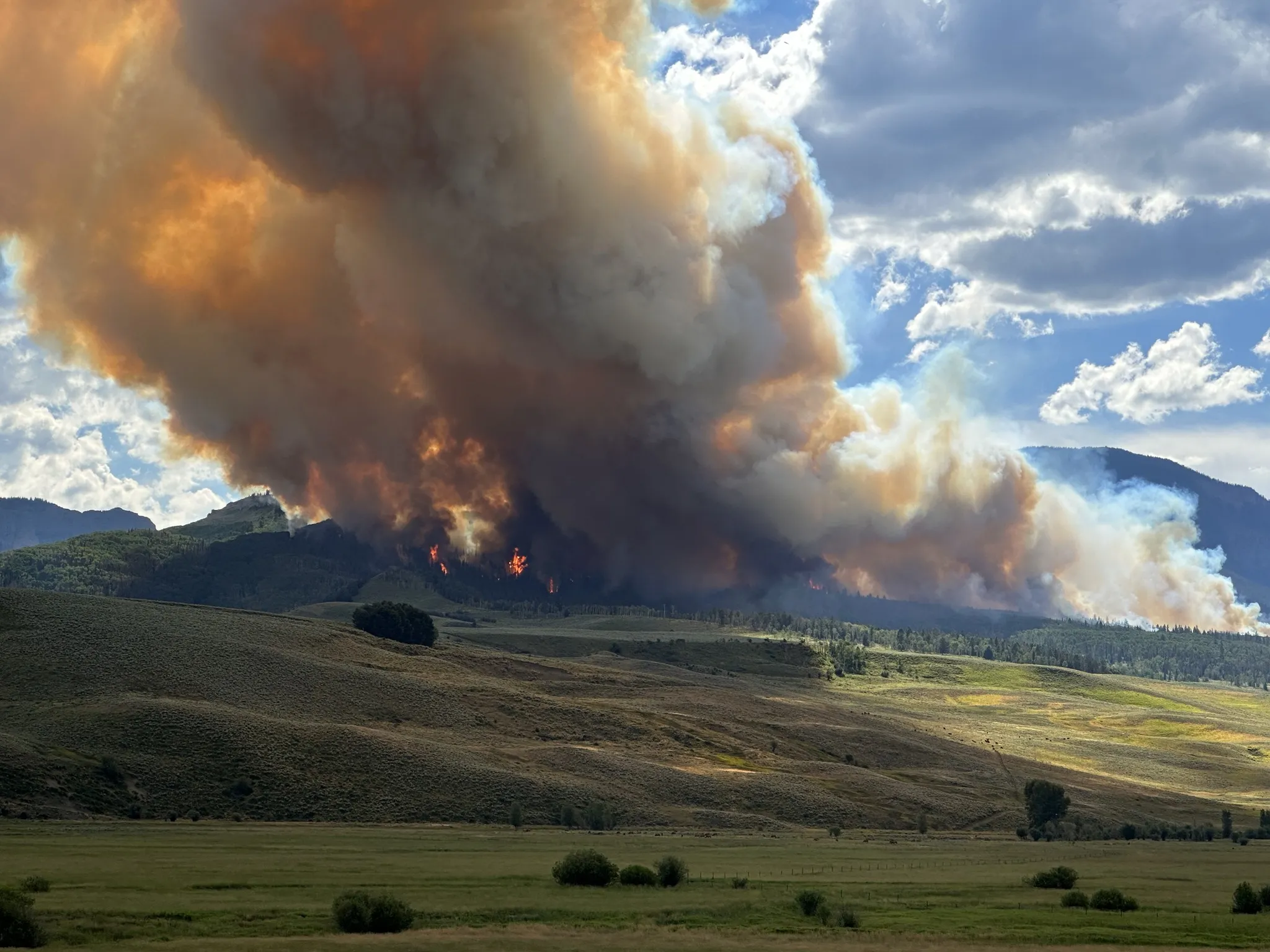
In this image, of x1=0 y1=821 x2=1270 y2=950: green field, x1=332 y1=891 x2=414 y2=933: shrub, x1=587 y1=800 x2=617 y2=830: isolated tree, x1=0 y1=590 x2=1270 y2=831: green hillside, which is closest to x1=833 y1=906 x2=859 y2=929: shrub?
x1=0 y1=821 x2=1270 y2=950: green field

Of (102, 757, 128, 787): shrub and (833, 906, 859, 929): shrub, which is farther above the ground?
(102, 757, 128, 787): shrub

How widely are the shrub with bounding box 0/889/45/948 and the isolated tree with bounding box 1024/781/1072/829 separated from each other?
372 feet

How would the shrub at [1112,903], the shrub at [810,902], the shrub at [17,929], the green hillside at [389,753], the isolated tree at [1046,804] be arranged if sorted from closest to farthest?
the shrub at [17,929]
the shrub at [810,902]
the shrub at [1112,903]
the green hillside at [389,753]
the isolated tree at [1046,804]

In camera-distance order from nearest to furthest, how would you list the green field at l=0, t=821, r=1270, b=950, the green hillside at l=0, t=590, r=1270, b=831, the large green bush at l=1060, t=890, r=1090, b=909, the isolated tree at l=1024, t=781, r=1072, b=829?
the green field at l=0, t=821, r=1270, b=950, the large green bush at l=1060, t=890, r=1090, b=909, the green hillside at l=0, t=590, r=1270, b=831, the isolated tree at l=1024, t=781, r=1072, b=829

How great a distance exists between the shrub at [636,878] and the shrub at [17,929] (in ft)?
115

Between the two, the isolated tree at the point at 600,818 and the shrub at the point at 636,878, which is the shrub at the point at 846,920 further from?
the isolated tree at the point at 600,818

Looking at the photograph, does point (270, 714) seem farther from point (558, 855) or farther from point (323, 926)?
point (323, 926)

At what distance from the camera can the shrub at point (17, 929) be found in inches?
1987

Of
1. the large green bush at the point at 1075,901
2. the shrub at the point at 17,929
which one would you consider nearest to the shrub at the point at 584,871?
the large green bush at the point at 1075,901

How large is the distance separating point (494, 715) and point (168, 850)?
9056 cm

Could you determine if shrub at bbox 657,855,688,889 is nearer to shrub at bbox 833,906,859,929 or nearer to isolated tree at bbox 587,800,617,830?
shrub at bbox 833,906,859,929

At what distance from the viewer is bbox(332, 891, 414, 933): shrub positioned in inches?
2243

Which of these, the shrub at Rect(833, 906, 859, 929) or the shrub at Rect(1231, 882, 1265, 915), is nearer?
the shrub at Rect(833, 906, 859, 929)

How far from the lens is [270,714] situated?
501ft
